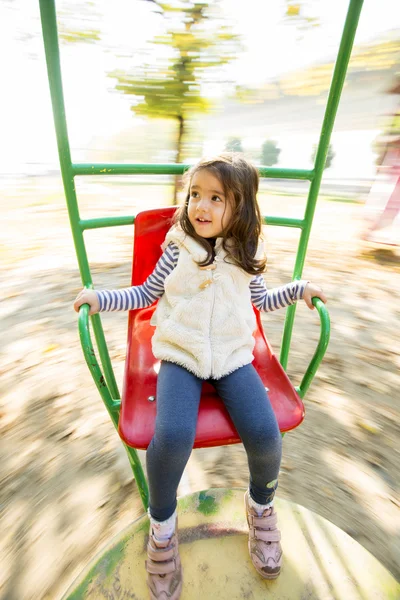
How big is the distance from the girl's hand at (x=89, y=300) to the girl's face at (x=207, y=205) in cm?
31

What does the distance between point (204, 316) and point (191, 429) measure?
0.27 m

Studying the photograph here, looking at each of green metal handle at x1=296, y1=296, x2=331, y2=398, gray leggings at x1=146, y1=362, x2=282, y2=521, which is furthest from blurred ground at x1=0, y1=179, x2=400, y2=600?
green metal handle at x1=296, y1=296, x2=331, y2=398

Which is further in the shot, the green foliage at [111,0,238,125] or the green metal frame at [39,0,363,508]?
the green foliage at [111,0,238,125]

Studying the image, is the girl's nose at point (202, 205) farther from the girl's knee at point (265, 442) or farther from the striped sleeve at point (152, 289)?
the girl's knee at point (265, 442)

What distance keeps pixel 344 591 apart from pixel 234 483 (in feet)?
1.67

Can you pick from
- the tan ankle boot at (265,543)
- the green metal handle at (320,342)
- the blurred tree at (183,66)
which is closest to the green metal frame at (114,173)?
the green metal handle at (320,342)

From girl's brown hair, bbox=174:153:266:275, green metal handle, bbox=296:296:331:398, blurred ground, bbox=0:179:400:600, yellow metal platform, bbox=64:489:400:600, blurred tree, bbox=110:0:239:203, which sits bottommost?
blurred ground, bbox=0:179:400:600

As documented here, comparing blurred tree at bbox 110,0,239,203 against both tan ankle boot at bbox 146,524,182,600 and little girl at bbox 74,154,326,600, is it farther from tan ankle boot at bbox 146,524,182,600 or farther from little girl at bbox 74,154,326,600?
tan ankle boot at bbox 146,524,182,600

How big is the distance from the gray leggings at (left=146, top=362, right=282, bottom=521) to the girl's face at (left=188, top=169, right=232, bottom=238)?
0.37 meters

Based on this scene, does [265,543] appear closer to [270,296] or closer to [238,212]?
[270,296]

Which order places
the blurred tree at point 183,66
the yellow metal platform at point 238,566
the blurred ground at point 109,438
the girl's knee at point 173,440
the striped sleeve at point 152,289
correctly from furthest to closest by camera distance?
the blurred tree at point 183,66
the blurred ground at point 109,438
the striped sleeve at point 152,289
the yellow metal platform at point 238,566
the girl's knee at point 173,440

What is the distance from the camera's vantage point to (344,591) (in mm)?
939

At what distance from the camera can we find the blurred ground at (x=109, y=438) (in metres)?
1.20

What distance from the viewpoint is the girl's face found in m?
0.97
